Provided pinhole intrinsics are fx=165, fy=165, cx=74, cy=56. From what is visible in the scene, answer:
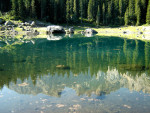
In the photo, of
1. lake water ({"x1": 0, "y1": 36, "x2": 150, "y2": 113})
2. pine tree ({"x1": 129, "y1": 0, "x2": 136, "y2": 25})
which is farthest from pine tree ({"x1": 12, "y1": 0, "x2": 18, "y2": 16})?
lake water ({"x1": 0, "y1": 36, "x2": 150, "y2": 113})

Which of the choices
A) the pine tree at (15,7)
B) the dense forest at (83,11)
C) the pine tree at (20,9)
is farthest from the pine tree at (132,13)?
the pine tree at (15,7)

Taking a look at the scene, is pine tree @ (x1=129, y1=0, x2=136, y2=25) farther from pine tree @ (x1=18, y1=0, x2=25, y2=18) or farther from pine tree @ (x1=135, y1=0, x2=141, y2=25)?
pine tree @ (x1=18, y1=0, x2=25, y2=18)

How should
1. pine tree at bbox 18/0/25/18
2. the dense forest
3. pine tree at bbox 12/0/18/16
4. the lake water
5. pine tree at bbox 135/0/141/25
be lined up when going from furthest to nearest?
pine tree at bbox 135/0/141/25
the dense forest
pine tree at bbox 18/0/25/18
pine tree at bbox 12/0/18/16
the lake water

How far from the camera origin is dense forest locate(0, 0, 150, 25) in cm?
8044

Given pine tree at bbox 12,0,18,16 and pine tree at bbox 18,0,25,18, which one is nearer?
pine tree at bbox 12,0,18,16

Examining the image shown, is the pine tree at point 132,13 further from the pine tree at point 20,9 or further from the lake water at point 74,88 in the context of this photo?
the lake water at point 74,88

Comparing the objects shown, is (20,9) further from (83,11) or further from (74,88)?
(74,88)

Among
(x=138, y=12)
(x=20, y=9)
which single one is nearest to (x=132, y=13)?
(x=138, y=12)

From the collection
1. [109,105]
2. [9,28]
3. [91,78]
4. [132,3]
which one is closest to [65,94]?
[109,105]

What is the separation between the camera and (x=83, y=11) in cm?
9975

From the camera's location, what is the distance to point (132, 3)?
90250 millimetres

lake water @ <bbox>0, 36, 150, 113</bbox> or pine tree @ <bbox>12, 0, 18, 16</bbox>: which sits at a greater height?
pine tree @ <bbox>12, 0, 18, 16</bbox>

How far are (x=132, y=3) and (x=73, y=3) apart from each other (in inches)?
1348

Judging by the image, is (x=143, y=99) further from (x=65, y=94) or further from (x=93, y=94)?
(x=65, y=94)
